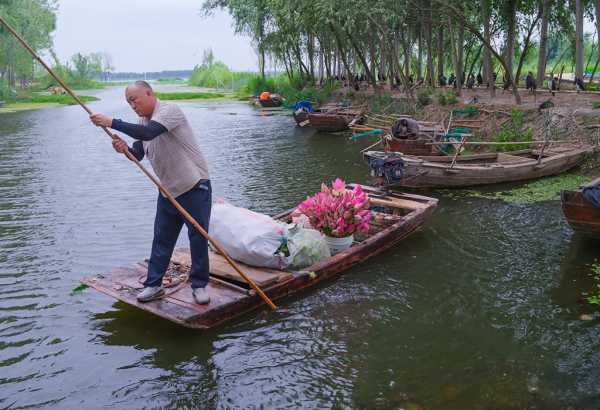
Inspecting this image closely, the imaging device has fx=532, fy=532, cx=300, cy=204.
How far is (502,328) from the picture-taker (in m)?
Answer: 4.94

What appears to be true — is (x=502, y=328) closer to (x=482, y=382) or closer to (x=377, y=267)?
(x=482, y=382)

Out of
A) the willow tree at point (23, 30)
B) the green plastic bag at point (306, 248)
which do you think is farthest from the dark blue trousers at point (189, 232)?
the willow tree at point (23, 30)

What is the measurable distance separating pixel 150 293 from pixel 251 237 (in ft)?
3.62

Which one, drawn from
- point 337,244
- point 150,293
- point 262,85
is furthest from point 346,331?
point 262,85

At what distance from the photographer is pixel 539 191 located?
964 cm

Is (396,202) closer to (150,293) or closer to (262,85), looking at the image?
(150,293)

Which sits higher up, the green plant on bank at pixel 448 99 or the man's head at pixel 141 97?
the green plant on bank at pixel 448 99

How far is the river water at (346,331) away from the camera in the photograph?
4004mm

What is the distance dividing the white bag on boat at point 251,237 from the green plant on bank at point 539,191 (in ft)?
17.8

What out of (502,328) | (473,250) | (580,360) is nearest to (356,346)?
(502,328)

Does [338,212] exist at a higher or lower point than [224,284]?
higher

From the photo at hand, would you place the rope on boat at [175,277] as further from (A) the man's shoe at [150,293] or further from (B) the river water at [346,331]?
(B) the river water at [346,331]

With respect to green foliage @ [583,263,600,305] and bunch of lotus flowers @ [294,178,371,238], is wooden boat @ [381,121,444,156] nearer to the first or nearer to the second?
green foliage @ [583,263,600,305]

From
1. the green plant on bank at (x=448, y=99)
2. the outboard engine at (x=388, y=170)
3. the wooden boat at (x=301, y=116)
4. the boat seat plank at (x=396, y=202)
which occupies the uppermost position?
the green plant on bank at (x=448, y=99)
